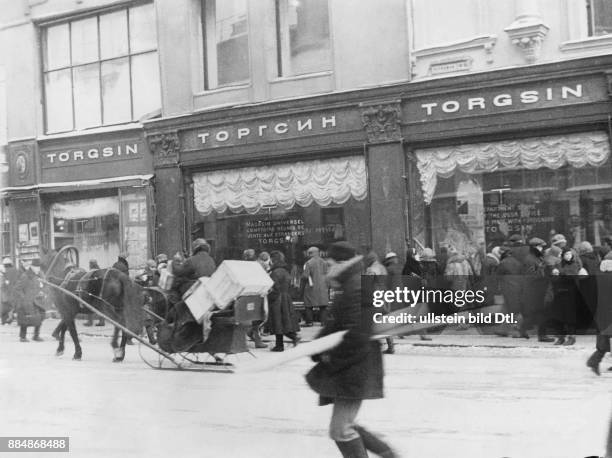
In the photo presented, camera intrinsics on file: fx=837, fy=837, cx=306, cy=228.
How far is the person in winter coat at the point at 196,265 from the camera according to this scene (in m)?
6.18

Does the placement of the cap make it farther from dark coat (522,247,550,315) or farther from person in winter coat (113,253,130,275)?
person in winter coat (113,253,130,275)

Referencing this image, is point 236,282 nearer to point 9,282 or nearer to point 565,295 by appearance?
point 9,282

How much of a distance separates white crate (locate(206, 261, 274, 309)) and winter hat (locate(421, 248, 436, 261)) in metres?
1.12

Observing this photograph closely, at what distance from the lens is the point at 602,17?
531 centimetres

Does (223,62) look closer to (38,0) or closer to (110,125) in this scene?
(110,125)

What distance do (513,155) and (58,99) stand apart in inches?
129

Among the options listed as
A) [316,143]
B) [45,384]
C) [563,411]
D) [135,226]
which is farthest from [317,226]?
[45,384]

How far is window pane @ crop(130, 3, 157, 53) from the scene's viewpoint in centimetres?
603

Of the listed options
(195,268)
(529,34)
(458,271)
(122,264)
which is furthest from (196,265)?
(529,34)

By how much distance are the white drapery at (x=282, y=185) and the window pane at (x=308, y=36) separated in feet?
2.23

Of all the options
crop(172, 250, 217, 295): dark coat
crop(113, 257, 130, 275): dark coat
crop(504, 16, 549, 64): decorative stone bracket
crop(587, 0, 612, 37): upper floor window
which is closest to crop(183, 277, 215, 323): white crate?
crop(172, 250, 217, 295): dark coat

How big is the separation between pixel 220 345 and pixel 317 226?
9.99ft

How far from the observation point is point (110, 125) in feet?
20.2

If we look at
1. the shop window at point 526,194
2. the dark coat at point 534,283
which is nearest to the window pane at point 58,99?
the shop window at point 526,194
